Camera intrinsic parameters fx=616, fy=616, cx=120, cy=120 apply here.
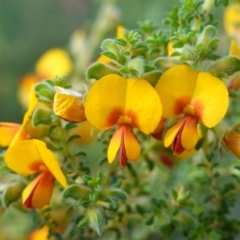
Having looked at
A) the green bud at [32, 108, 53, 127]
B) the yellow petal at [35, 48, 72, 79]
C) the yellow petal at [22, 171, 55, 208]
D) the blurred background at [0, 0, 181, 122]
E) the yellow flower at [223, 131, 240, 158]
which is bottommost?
the blurred background at [0, 0, 181, 122]

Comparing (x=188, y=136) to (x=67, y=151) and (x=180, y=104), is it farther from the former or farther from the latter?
(x=67, y=151)

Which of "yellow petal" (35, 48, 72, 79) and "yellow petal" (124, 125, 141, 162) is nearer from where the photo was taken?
"yellow petal" (124, 125, 141, 162)

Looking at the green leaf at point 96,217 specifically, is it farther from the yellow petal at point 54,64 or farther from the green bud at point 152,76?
the yellow petal at point 54,64

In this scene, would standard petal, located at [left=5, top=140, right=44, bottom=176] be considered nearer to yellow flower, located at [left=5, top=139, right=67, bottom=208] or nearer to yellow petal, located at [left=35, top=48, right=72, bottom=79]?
yellow flower, located at [left=5, top=139, right=67, bottom=208]

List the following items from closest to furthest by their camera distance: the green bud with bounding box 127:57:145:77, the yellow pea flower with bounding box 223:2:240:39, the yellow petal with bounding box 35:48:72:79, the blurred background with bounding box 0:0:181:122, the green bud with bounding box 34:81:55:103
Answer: the green bud with bounding box 127:57:145:77 → the green bud with bounding box 34:81:55:103 → the yellow pea flower with bounding box 223:2:240:39 → the yellow petal with bounding box 35:48:72:79 → the blurred background with bounding box 0:0:181:122

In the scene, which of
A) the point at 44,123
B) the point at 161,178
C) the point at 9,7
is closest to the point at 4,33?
the point at 9,7

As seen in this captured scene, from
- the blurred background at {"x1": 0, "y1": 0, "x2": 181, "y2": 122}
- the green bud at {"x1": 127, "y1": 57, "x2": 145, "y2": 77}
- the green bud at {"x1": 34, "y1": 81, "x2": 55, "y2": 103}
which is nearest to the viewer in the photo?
the green bud at {"x1": 127, "y1": 57, "x2": 145, "y2": 77}

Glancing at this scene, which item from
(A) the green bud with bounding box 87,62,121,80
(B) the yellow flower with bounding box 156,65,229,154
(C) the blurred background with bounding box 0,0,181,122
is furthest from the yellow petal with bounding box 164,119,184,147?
(C) the blurred background with bounding box 0,0,181,122

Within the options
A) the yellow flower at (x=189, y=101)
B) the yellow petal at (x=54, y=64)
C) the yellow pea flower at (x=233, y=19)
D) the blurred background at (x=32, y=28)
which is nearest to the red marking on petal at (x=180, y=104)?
the yellow flower at (x=189, y=101)

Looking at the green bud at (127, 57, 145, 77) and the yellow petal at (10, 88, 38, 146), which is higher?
the green bud at (127, 57, 145, 77)
